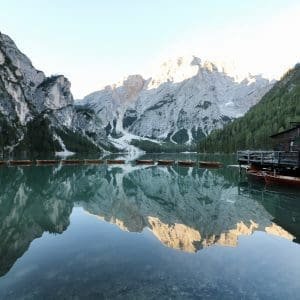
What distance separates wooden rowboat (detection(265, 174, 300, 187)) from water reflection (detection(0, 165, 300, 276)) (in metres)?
2.77

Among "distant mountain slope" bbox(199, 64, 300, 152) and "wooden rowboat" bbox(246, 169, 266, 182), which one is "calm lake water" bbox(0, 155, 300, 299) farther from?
"distant mountain slope" bbox(199, 64, 300, 152)

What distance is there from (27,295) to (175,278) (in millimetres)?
6185

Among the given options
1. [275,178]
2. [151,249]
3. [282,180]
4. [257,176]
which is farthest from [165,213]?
[257,176]

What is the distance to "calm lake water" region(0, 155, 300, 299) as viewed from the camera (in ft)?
47.1

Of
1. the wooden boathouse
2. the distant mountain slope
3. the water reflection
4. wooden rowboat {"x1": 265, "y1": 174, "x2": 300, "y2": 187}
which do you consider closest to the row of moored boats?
wooden rowboat {"x1": 265, "y1": 174, "x2": 300, "y2": 187}

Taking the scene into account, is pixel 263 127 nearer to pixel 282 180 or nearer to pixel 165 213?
pixel 282 180

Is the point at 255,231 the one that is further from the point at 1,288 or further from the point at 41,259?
the point at 1,288

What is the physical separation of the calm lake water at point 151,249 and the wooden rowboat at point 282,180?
8.16 metres

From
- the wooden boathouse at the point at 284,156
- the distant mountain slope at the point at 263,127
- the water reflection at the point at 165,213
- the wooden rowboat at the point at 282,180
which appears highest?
the distant mountain slope at the point at 263,127

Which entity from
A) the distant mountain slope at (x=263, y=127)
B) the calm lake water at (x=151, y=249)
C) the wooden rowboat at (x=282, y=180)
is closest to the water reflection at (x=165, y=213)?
the calm lake water at (x=151, y=249)

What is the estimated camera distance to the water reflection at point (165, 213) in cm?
2341

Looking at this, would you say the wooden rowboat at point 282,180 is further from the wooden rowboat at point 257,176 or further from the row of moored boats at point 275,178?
the wooden rowboat at point 257,176

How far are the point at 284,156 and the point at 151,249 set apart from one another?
1664 inches

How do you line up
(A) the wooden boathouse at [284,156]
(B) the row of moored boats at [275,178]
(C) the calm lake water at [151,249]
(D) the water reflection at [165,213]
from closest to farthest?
(C) the calm lake water at [151,249] → (D) the water reflection at [165,213] → (B) the row of moored boats at [275,178] → (A) the wooden boathouse at [284,156]
